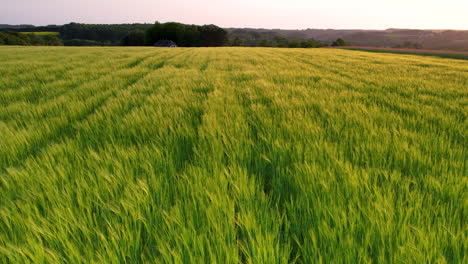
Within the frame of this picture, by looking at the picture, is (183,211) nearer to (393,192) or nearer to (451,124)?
(393,192)

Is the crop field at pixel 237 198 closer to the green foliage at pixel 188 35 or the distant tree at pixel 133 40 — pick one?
the green foliage at pixel 188 35

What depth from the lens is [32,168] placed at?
113cm

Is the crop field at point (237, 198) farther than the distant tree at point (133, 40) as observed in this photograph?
No

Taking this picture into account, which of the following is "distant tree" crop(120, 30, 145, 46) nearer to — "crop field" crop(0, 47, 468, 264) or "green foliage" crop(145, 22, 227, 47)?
"green foliage" crop(145, 22, 227, 47)

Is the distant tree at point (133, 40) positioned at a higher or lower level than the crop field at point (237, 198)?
higher

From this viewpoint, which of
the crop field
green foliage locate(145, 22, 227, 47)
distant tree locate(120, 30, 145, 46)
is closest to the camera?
the crop field

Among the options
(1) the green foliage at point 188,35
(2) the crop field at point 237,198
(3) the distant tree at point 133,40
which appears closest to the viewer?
(2) the crop field at point 237,198

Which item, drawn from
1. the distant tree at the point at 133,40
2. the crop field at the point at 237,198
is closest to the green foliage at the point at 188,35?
the distant tree at the point at 133,40

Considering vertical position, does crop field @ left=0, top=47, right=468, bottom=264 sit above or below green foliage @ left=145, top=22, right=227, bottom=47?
below

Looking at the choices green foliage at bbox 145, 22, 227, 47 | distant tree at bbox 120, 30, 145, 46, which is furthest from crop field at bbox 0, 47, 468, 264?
distant tree at bbox 120, 30, 145, 46

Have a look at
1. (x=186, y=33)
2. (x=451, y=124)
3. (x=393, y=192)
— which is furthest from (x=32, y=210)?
(x=186, y=33)

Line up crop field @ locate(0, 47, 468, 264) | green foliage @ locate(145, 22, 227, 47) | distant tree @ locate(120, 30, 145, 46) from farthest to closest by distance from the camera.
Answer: distant tree @ locate(120, 30, 145, 46) → green foliage @ locate(145, 22, 227, 47) → crop field @ locate(0, 47, 468, 264)

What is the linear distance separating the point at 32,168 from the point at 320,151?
1510 mm

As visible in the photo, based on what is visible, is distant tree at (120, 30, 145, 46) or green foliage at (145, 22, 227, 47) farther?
distant tree at (120, 30, 145, 46)
